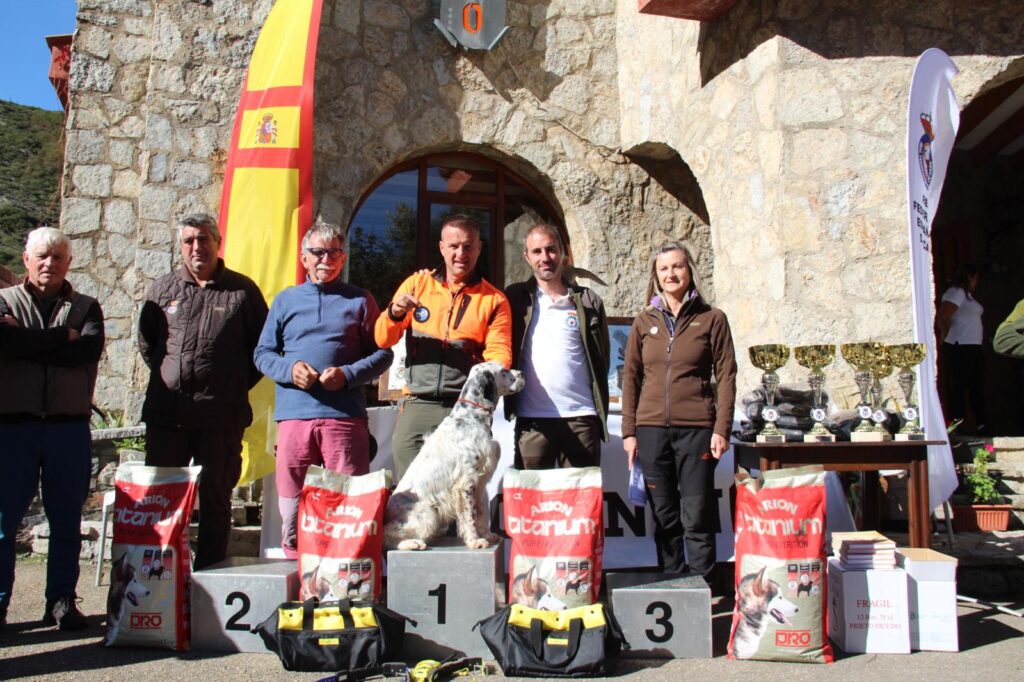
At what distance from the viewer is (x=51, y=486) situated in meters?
3.48

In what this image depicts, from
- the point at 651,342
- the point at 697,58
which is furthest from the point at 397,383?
the point at 697,58

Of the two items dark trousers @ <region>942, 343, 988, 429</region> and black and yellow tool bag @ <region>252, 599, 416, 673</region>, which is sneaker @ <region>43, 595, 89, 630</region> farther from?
dark trousers @ <region>942, 343, 988, 429</region>

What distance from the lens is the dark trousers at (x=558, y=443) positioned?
11.8 ft

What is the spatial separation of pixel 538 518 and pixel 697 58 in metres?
4.24

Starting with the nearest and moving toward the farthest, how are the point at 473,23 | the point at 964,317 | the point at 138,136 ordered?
the point at 138,136 → the point at 473,23 → the point at 964,317

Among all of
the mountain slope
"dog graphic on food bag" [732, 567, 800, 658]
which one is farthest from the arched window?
the mountain slope

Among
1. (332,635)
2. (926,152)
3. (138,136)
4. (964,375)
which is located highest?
(138,136)

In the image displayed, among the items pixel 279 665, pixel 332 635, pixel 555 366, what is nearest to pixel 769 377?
pixel 555 366

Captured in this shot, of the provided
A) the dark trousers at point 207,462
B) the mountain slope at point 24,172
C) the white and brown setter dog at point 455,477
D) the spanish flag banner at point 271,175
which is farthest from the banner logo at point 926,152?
the mountain slope at point 24,172

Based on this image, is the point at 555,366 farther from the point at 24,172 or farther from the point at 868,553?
the point at 24,172

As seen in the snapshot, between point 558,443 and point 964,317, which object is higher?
point 964,317

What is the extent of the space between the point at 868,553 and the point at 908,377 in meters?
1.14

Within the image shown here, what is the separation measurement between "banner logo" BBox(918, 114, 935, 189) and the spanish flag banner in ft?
12.3

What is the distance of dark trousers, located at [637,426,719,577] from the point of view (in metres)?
3.49
